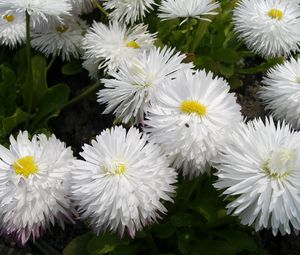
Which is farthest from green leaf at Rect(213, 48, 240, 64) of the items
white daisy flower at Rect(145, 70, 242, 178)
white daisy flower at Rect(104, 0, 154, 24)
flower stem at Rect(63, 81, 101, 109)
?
white daisy flower at Rect(145, 70, 242, 178)

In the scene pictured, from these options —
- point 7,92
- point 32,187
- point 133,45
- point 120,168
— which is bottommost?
point 32,187

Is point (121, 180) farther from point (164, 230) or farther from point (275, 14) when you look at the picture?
point (275, 14)

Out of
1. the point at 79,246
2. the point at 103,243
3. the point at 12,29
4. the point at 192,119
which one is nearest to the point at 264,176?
the point at 192,119

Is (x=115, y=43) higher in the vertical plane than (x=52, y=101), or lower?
higher

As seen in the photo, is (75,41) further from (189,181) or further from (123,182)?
(123,182)

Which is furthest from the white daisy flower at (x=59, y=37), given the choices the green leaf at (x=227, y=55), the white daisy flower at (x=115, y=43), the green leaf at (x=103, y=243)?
the green leaf at (x=103, y=243)

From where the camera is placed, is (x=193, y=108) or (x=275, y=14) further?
(x=275, y=14)

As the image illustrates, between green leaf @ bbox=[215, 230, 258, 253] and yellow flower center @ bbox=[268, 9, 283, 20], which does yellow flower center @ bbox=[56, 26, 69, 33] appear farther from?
green leaf @ bbox=[215, 230, 258, 253]

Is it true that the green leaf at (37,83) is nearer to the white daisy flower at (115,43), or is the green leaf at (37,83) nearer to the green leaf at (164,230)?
the white daisy flower at (115,43)
